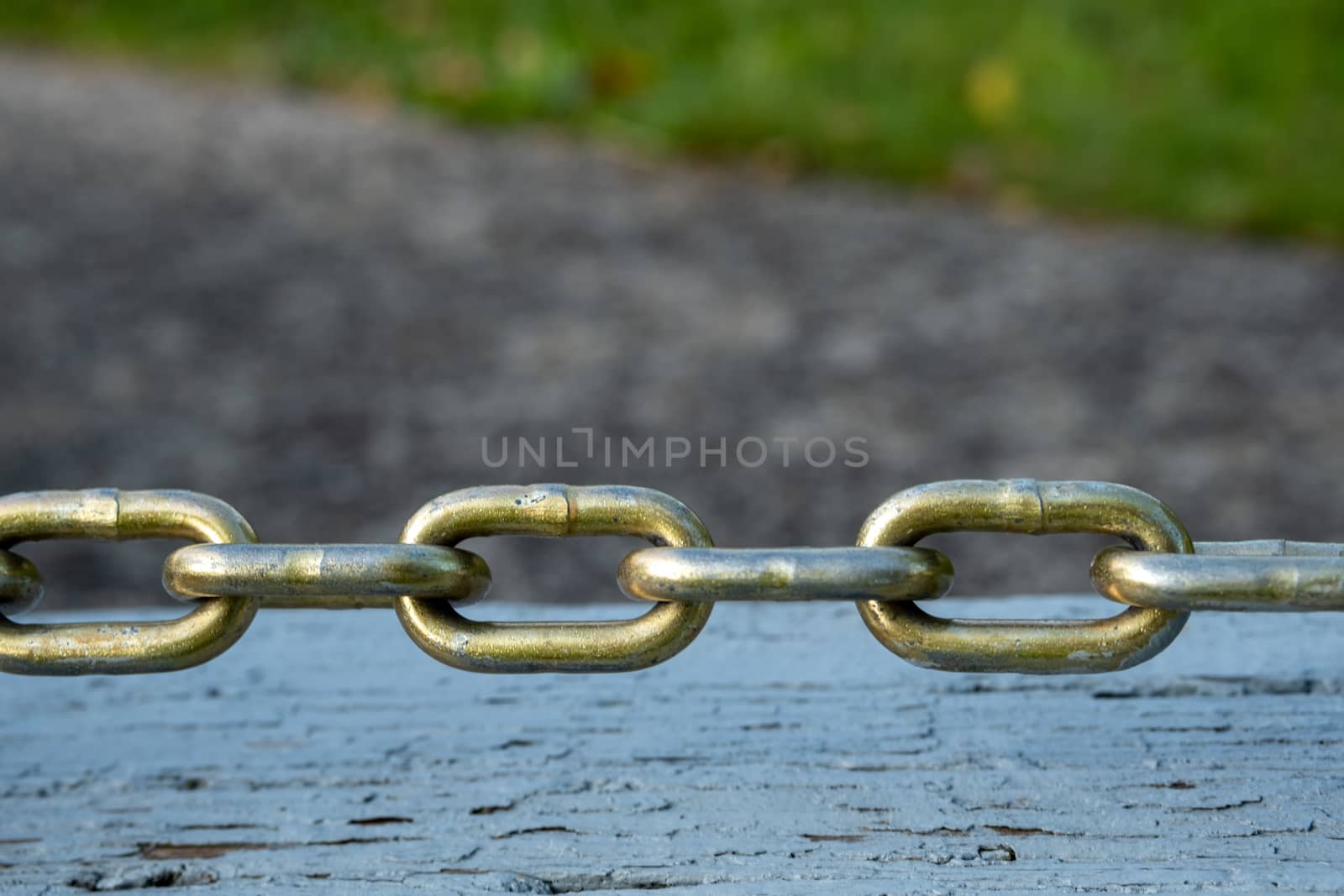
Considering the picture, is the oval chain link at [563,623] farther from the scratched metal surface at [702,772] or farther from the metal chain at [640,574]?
the scratched metal surface at [702,772]

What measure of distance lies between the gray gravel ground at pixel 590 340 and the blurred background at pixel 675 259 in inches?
0.5

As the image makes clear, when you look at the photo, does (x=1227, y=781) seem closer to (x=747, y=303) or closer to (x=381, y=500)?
(x=381, y=500)

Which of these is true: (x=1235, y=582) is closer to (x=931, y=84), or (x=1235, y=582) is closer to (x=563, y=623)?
(x=563, y=623)

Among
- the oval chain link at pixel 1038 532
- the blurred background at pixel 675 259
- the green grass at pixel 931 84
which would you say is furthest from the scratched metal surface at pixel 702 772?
the green grass at pixel 931 84

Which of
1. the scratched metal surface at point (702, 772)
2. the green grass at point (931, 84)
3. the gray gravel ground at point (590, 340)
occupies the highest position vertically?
the green grass at point (931, 84)

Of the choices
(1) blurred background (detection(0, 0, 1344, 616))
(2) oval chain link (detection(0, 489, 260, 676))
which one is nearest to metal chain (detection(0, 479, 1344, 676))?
(2) oval chain link (detection(0, 489, 260, 676))

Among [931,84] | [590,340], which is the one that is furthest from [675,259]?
[931,84]

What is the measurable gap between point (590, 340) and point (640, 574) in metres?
2.75

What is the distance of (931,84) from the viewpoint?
4.47 m

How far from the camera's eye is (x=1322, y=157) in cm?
401

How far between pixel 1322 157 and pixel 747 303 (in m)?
1.88

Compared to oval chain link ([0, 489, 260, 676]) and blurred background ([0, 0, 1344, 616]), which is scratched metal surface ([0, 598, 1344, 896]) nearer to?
oval chain link ([0, 489, 260, 676])

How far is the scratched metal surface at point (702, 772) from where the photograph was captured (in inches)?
28.0

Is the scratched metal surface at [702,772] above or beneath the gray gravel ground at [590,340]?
beneath
